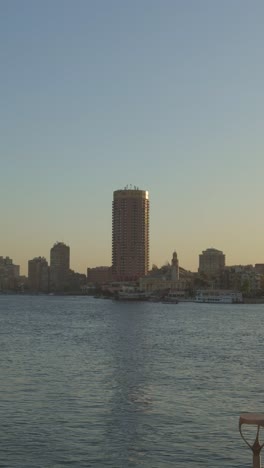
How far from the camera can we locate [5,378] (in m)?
45.9

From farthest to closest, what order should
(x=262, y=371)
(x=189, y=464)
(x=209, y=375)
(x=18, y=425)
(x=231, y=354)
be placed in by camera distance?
1. (x=231, y=354)
2. (x=262, y=371)
3. (x=209, y=375)
4. (x=18, y=425)
5. (x=189, y=464)

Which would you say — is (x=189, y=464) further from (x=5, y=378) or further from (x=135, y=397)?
(x=5, y=378)

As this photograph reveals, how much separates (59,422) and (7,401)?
5.87m

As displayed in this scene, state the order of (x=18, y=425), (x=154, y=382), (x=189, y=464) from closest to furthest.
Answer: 1. (x=189, y=464)
2. (x=18, y=425)
3. (x=154, y=382)

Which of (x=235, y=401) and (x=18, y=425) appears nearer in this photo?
(x=18, y=425)

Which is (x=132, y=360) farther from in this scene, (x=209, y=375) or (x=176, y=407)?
(x=176, y=407)

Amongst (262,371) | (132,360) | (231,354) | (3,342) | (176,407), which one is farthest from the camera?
(3,342)

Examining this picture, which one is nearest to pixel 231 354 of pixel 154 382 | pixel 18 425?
pixel 154 382

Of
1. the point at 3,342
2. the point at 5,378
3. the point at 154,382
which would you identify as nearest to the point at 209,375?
the point at 154,382

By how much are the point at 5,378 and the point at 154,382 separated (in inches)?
377

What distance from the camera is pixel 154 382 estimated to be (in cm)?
4475

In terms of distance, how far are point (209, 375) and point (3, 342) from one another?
109 feet

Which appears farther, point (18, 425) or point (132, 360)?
point (132, 360)

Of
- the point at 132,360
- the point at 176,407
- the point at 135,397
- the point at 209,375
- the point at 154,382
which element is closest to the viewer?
the point at 176,407
